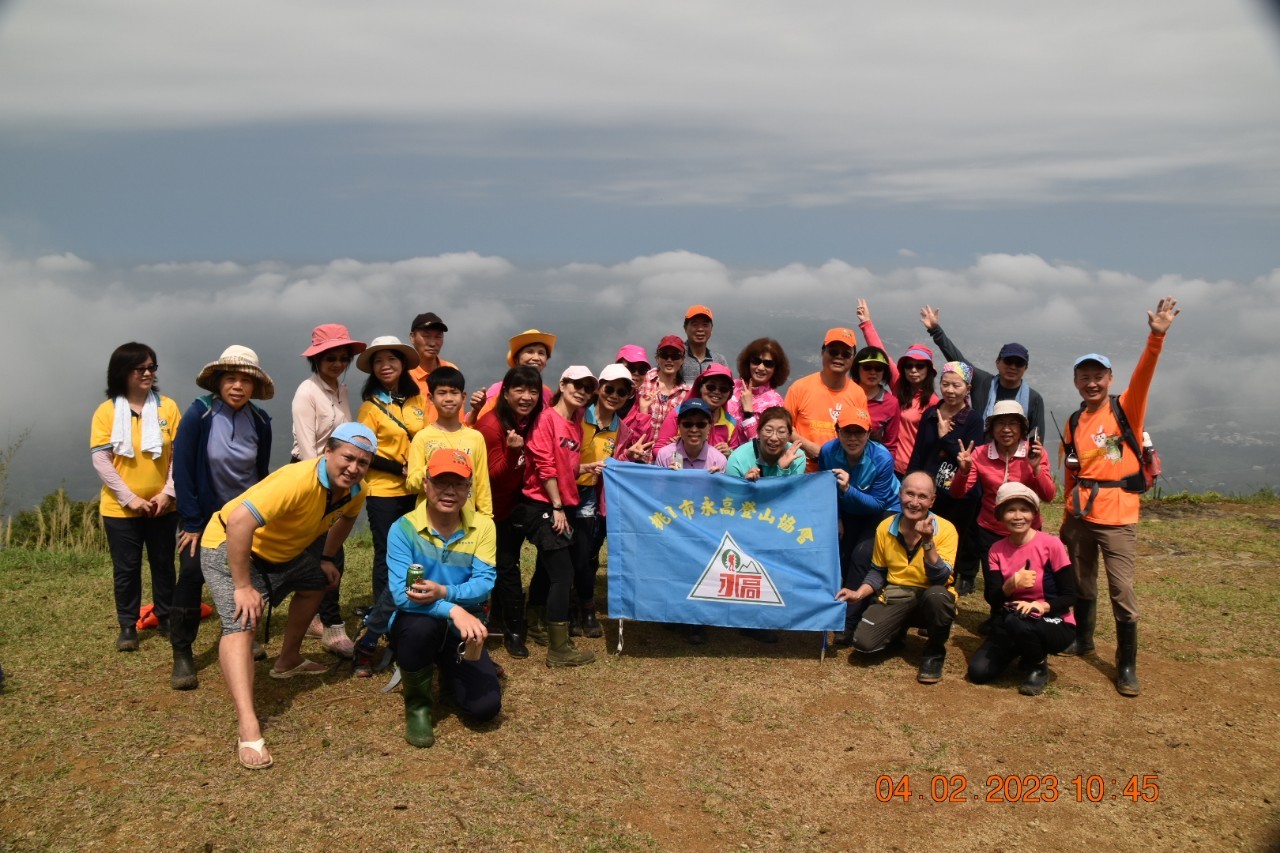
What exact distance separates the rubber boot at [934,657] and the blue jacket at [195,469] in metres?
5.34

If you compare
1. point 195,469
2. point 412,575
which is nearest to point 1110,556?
point 412,575

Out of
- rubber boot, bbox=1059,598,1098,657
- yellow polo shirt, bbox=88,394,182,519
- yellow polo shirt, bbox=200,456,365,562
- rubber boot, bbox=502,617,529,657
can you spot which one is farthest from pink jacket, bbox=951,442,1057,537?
yellow polo shirt, bbox=88,394,182,519

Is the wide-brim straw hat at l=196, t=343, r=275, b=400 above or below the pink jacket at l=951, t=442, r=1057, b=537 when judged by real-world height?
above

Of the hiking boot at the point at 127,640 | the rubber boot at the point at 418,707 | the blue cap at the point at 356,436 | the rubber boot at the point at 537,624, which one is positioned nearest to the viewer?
the blue cap at the point at 356,436

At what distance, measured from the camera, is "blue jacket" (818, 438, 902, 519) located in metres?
7.08

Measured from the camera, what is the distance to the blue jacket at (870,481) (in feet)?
23.2

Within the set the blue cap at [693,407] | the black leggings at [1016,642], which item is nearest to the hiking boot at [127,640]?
the blue cap at [693,407]

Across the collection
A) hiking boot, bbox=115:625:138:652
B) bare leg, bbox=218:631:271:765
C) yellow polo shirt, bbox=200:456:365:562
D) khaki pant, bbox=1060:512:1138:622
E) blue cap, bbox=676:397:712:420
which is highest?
blue cap, bbox=676:397:712:420

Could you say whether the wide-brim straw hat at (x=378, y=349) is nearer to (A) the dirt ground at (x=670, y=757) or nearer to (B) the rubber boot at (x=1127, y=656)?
(A) the dirt ground at (x=670, y=757)

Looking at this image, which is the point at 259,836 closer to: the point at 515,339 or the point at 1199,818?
the point at 515,339

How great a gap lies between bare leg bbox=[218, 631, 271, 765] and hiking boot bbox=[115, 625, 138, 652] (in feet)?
7.41

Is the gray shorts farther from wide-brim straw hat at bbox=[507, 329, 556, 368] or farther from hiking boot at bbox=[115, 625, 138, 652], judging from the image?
wide-brim straw hat at bbox=[507, 329, 556, 368]

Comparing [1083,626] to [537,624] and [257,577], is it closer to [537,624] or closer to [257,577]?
[537,624]
